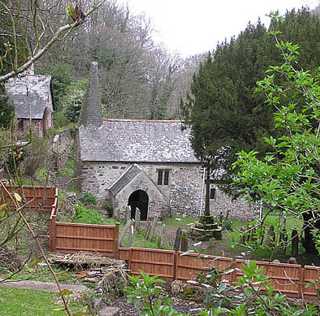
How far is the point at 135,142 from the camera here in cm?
3012

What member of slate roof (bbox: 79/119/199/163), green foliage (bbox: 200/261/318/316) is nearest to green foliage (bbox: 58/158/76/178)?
slate roof (bbox: 79/119/199/163)

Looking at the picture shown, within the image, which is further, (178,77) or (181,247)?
(178,77)

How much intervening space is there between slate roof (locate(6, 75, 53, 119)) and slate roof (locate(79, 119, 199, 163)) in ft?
10.1

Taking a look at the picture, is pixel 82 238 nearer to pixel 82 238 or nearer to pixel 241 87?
pixel 82 238

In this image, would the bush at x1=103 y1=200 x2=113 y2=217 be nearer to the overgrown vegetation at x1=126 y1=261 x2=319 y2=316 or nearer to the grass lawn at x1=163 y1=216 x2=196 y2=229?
the grass lawn at x1=163 y1=216 x2=196 y2=229

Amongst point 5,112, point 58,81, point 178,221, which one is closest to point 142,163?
point 178,221

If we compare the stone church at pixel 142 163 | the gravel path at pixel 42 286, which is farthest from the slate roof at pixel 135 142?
the gravel path at pixel 42 286

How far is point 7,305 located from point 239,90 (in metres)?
12.2

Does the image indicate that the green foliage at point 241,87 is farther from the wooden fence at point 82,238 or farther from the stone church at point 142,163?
the stone church at point 142,163

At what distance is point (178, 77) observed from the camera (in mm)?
52750

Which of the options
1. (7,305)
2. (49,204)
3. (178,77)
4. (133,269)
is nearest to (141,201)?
(49,204)

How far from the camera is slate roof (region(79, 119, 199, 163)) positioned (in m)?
29.3

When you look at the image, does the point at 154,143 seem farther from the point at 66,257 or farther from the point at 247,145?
the point at 66,257

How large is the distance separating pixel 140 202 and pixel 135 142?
11.1ft
